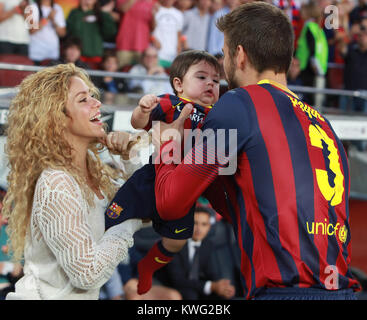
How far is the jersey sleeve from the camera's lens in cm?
196

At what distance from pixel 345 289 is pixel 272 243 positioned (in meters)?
0.35

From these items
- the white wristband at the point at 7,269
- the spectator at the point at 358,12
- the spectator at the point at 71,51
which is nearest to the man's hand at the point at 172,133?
the white wristband at the point at 7,269

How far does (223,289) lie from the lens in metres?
5.40

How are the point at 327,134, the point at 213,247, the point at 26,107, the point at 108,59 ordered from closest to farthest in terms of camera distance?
the point at 327,134
the point at 26,107
the point at 213,247
the point at 108,59

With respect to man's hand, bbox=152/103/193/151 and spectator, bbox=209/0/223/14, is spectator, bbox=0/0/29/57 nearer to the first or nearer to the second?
spectator, bbox=209/0/223/14

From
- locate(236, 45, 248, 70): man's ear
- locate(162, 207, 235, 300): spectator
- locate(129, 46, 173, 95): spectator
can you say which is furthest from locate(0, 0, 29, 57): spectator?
locate(236, 45, 248, 70): man's ear

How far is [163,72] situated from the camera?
22.8ft

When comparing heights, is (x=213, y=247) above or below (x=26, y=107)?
below

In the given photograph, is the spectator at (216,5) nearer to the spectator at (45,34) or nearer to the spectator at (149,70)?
the spectator at (149,70)

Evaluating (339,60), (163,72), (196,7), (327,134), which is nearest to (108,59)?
(163,72)

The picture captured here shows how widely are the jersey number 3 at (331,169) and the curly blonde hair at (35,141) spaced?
1068 millimetres

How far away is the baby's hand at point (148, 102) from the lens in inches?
99.3

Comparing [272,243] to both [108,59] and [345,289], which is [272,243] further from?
[108,59]

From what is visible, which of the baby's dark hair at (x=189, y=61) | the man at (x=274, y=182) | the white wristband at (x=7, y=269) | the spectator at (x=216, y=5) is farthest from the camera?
the spectator at (x=216, y=5)
